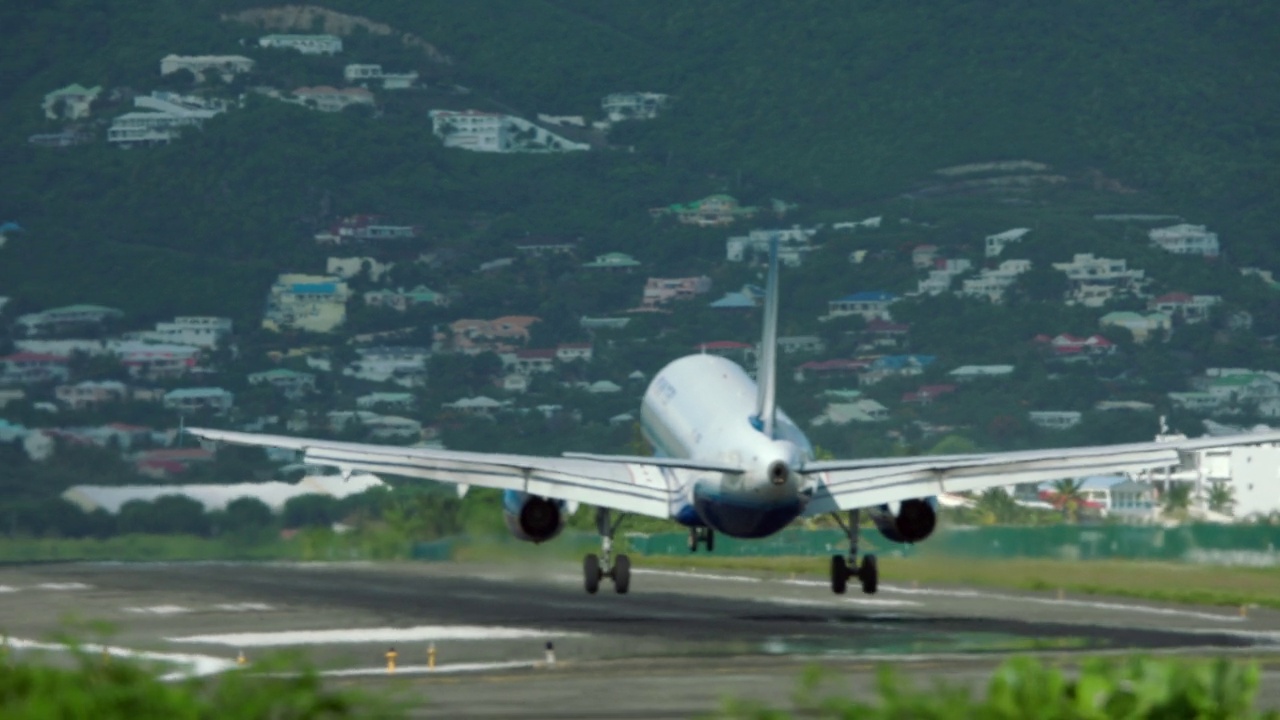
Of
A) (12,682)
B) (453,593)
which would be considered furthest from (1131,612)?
(12,682)

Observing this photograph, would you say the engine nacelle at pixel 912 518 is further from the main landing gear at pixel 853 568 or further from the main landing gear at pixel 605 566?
the main landing gear at pixel 605 566

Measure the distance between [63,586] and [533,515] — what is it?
63.1 feet

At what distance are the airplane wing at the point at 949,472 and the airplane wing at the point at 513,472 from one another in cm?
299

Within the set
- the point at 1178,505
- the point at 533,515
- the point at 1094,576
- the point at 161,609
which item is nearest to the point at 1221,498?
the point at 1178,505

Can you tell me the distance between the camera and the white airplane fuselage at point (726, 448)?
163ft

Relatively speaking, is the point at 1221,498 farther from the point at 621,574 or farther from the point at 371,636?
the point at 371,636


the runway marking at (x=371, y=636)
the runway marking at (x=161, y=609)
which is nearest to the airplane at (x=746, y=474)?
the runway marking at (x=371, y=636)

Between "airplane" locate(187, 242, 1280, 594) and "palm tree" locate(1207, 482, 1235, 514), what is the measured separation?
3093 inches

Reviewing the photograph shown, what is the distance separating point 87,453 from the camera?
119 meters

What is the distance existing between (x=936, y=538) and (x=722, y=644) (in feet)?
81.2

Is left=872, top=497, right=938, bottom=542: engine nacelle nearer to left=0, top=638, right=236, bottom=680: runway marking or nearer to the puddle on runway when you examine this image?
the puddle on runway

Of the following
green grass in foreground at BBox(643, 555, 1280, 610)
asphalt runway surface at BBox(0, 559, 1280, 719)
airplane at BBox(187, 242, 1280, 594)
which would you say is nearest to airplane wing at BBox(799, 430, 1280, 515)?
airplane at BBox(187, 242, 1280, 594)

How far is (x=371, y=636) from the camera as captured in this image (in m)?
47.3

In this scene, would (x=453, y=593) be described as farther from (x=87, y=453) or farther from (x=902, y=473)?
(x=87, y=453)
